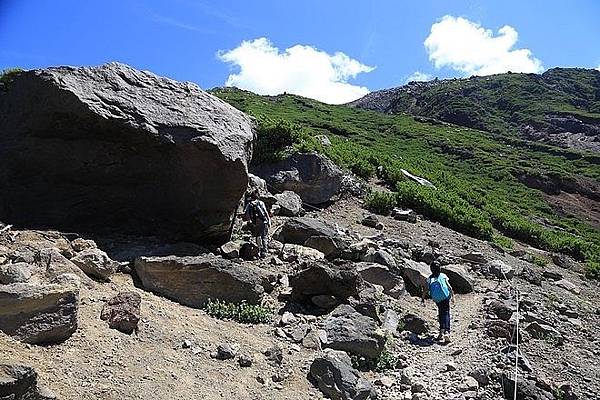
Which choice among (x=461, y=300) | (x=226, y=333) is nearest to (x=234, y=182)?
(x=226, y=333)

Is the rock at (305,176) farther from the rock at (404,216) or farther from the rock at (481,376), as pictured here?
the rock at (481,376)

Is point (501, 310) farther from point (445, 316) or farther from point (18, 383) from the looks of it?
point (18, 383)

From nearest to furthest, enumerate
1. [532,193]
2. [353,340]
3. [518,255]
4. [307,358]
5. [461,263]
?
[307,358] < [353,340] < [461,263] < [518,255] < [532,193]

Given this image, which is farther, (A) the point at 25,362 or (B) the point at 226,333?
(B) the point at 226,333

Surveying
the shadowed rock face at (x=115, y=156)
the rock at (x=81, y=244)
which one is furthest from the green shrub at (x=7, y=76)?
the rock at (x=81, y=244)

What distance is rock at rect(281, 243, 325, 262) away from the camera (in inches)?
519

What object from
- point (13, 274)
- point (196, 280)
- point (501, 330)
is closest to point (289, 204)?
point (196, 280)

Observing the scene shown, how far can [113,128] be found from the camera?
10.9 meters

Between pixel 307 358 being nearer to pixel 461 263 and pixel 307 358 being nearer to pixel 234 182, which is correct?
pixel 234 182

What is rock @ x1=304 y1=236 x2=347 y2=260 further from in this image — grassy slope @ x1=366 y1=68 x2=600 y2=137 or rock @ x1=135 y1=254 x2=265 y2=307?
grassy slope @ x1=366 y1=68 x2=600 y2=137

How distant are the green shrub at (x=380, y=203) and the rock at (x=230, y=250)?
9.99 meters

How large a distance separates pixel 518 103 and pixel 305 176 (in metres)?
85.8

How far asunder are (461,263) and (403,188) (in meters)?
6.65

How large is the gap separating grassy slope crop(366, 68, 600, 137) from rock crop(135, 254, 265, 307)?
78.2 metres
